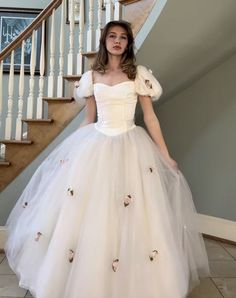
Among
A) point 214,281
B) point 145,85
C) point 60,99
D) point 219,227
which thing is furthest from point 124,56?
point 219,227

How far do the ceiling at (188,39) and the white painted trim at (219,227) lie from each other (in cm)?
122

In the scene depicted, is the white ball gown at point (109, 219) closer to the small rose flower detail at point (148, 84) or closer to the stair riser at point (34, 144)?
the small rose flower detail at point (148, 84)

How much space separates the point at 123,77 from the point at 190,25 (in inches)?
29.4

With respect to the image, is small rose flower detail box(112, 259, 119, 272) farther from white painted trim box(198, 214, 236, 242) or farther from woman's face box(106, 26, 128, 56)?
white painted trim box(198, 214, 236, 242)

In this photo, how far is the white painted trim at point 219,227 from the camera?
2.79 metres

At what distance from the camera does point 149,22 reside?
2.13 metres

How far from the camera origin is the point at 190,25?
215cm

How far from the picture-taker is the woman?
141 cm

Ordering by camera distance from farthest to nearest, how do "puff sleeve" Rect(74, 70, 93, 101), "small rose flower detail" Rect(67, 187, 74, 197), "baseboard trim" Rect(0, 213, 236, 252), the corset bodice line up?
"baseboard trim" Rect(0, 213, 236, 252), "puff sleeve" Rect(74, 70, 93, 101), the corset bodice, "small rose flower detail" Rect(67, 187, 74, 197)

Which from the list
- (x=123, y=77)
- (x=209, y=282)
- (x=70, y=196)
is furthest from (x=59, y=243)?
(x=209, y=282)

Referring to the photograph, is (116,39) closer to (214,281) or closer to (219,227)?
(214,281)

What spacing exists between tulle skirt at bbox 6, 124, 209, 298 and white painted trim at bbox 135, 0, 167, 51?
30.2 inches

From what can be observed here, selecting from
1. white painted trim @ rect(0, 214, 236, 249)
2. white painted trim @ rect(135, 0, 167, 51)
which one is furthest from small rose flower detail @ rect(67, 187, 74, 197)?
white painted trim @ rect(0, 214, 236, 249)

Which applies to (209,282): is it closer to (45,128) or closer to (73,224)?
(73,224)
